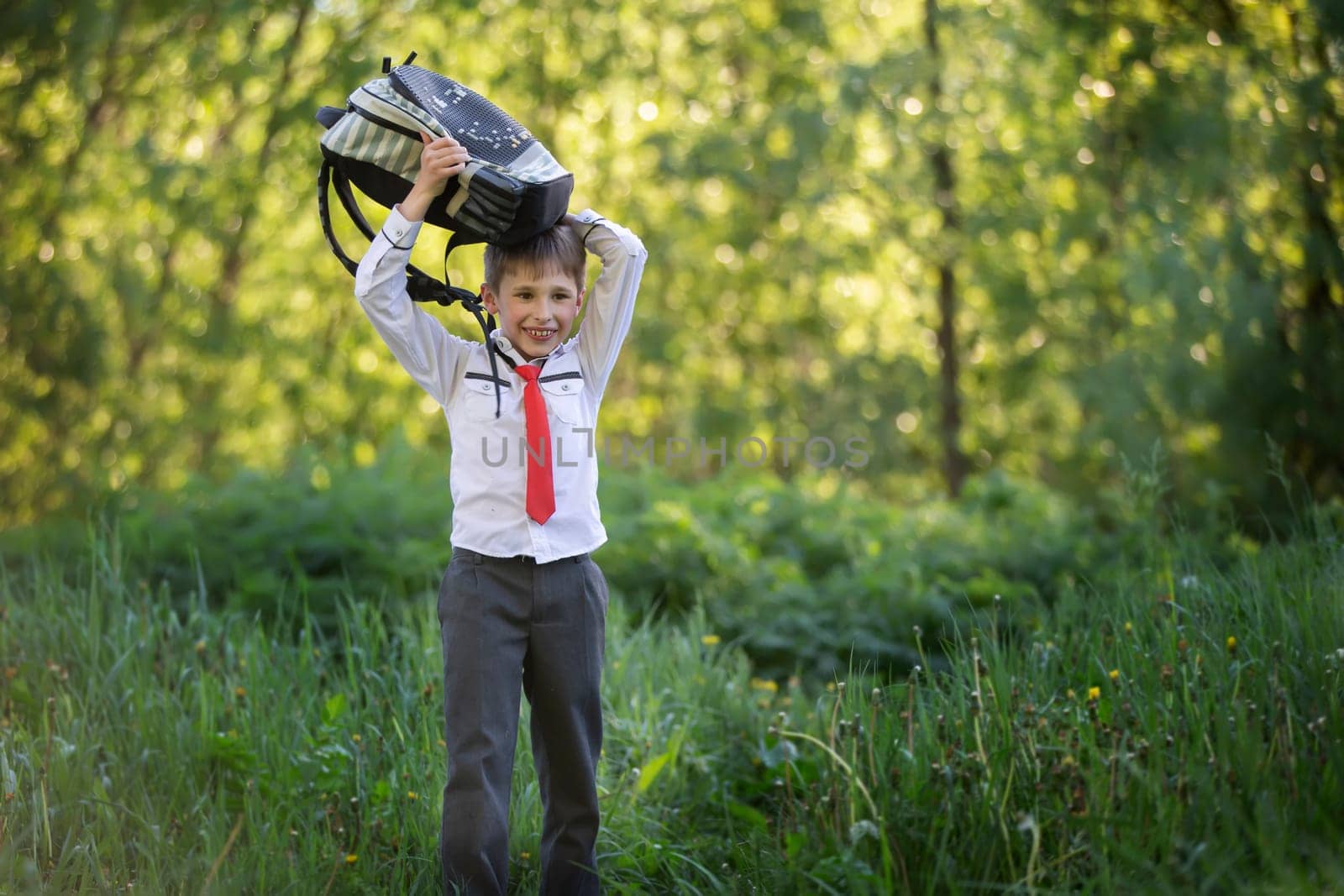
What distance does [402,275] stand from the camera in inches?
108

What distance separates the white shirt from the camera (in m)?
2.70

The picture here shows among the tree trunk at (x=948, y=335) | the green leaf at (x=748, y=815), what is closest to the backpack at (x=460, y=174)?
the green leaf at (x=748, y=815)

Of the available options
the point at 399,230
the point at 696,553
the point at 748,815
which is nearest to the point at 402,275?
the point at 399,230

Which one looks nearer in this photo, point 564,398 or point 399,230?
point 399,230

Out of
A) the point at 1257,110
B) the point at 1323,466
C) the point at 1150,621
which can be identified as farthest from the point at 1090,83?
the point at 1150,621

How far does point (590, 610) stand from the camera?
9.14 feet

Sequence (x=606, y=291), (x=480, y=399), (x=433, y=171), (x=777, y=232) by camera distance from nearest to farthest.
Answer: (x=433, y=171) → (x=480, y=399) → (x=606, y=291) → (x=777, y=232)

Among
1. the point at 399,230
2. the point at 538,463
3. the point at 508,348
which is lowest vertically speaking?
the point at 538,463

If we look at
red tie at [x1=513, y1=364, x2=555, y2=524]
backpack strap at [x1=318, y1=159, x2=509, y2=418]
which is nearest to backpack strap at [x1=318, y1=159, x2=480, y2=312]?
backpack strap at [x1=318, y1=159, x2=509, y2=418]

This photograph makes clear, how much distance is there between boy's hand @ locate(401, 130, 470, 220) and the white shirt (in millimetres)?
38

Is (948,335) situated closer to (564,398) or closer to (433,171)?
(564,398)

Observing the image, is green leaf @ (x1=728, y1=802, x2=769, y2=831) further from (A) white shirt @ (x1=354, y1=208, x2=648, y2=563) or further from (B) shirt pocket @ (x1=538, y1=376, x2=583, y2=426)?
(B) shirt pocket @ (x1=538, y1=376, x2=583, y2=426)

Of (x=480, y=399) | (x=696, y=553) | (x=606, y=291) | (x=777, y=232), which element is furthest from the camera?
(x=777, y=232)

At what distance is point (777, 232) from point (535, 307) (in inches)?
258
